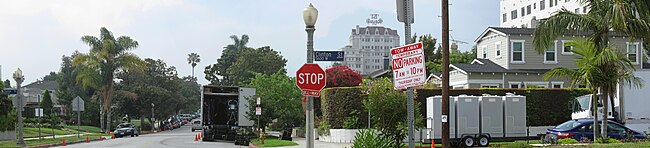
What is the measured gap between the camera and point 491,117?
2708 centimetres

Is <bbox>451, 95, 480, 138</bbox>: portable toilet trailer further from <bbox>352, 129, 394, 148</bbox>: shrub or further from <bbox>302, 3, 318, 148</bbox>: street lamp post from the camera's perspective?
<bbox>302, 3, 318, 148</bbox>: street lamp post

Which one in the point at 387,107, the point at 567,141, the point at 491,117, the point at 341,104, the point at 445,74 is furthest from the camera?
the point at 341,104

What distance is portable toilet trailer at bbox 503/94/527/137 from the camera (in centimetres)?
2725

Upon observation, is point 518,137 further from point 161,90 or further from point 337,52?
point 161,90

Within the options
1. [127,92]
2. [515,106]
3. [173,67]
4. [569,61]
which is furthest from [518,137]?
[173,67]

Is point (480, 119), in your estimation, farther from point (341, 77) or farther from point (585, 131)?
point (341, 77)

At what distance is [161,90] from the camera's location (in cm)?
8431

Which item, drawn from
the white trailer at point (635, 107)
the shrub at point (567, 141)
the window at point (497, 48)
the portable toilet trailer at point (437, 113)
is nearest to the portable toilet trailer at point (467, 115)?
the portable toilet trailer at point (437, 113)

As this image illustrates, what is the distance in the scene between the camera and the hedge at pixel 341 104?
3272 centimetres

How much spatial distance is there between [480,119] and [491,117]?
425 mm

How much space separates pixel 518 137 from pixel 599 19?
5795 millimetres

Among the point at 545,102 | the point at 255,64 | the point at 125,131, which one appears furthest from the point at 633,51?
the point at 255,64

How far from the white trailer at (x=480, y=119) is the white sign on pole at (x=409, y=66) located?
1539cm

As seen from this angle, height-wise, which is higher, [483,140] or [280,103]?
[280,103]
